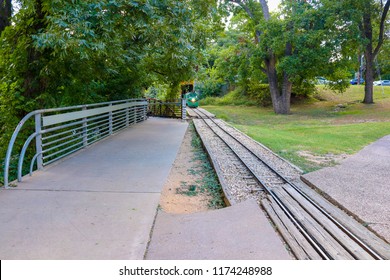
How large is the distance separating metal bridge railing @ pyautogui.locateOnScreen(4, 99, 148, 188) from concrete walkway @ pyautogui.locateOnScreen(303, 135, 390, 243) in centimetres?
491

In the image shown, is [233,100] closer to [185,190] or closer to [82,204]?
[185,190]

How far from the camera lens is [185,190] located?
20.6 ft

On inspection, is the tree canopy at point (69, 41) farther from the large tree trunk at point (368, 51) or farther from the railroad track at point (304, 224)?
the large tree trunk at point (368, 51)

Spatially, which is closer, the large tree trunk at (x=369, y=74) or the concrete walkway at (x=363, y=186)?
the concrete walkway at (x=363, y=186)

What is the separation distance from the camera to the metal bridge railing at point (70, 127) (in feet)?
20.6

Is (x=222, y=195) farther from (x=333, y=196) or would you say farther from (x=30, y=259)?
(x=30, y=259)

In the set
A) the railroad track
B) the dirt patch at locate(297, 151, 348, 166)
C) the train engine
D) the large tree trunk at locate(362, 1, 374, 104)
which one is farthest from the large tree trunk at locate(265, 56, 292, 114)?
the railroad track

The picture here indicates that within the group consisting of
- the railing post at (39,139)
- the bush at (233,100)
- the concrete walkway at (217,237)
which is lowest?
the concrete walkway at (217,237)

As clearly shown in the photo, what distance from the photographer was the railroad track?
12.0ft

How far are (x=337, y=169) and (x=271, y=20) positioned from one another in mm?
20160

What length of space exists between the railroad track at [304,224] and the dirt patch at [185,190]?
58 centimetres

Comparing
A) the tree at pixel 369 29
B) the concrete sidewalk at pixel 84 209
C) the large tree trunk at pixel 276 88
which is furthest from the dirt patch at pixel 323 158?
the large tree trunk at pixel 276 88

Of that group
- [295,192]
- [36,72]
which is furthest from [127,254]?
[36,72]

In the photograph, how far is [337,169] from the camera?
25.3ft
